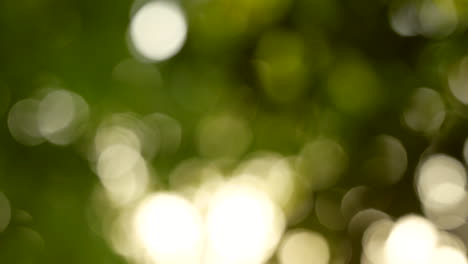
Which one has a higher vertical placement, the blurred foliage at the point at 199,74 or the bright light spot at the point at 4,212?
the blurred foliage at the point at 199,74

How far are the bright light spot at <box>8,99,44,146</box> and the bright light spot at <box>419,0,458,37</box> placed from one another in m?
0.44

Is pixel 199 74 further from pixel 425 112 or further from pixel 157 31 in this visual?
pixel 425 112

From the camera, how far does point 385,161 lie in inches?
35.1

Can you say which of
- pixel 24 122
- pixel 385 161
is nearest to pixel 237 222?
pixel 385 161

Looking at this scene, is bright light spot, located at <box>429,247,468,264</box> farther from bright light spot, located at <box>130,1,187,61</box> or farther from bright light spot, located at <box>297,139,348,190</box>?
bright light spot, located at <box>130,1,187,61</box>

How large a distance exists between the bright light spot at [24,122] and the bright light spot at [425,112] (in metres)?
0.43

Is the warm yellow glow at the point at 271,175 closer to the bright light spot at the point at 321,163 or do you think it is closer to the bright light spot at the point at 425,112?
the bright light spot at the point at 321,163

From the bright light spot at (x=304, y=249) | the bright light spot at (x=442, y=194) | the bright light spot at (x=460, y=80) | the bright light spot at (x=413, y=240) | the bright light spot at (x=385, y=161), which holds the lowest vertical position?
the bright light spot at (x=304, y=249)

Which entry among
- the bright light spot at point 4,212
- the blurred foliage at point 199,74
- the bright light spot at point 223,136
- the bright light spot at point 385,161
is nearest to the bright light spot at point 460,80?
the blurred foliage at point 199,74

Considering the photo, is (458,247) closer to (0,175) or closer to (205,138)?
(205,138)

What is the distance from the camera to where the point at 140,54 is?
725mm

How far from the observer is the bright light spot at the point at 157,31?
2.31 ft

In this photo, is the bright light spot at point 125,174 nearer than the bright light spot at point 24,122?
No

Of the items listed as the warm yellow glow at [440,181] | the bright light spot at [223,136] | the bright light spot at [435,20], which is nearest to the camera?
the bright light spot at [435,20]
